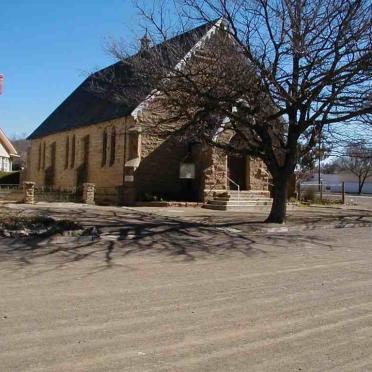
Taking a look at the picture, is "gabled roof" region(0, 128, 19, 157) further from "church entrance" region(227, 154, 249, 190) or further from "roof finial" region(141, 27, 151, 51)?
"roof finial" region(141, 27, 151, 51)

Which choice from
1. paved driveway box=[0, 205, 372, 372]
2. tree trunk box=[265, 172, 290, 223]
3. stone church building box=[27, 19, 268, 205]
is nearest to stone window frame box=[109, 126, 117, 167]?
stone church building box=[27, 19, 268, 205]

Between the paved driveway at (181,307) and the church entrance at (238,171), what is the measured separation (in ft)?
56.9

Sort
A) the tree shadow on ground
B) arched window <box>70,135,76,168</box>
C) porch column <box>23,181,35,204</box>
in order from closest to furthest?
the tree shadow on ground < porch column <box>23,181,35,204</box> < arched window <box>70,135,76,168</box>

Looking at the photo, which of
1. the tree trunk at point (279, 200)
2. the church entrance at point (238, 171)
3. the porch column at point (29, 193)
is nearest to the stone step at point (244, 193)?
the church entrance at point (238, 171)

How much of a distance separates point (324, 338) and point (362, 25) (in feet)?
42.6

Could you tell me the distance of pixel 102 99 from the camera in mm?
33594

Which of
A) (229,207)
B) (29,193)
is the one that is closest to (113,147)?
(29,193)

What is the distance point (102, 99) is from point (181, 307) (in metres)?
27.7

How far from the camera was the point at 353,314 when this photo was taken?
7.06 metres

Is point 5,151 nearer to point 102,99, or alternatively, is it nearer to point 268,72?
point 102,99

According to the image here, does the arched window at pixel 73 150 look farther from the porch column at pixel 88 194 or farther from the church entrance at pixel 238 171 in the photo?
the church entrance at pixel 238 171

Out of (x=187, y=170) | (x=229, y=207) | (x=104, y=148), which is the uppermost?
(x=104, y=148)

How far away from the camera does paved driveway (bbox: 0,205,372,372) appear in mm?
5227

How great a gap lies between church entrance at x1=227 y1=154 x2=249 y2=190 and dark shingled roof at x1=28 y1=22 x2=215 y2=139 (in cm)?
660
